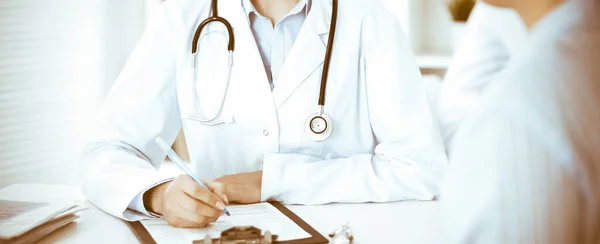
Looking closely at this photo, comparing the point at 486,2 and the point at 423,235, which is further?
the point at 423,235

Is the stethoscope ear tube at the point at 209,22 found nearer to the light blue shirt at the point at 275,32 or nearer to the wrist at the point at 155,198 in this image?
the light blue shirt at the point at 275,32

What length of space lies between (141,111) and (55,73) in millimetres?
699

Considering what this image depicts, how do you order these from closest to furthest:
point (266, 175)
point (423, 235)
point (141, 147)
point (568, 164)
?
point (568, 164)
point (423, 235)
point (266, 175)
point (141, 147)

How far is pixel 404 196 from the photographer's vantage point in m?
1.20

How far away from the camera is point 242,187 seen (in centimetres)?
115

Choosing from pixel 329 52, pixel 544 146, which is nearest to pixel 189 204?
pixel 329 52

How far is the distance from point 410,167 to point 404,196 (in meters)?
0.06

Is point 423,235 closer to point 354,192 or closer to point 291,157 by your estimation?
point 354,192

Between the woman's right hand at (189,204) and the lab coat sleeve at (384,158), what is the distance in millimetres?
177

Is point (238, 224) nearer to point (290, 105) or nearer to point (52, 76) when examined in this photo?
point (290, 105)

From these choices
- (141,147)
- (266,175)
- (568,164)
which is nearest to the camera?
(568,164)

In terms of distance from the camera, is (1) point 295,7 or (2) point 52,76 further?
(2) point 52,76

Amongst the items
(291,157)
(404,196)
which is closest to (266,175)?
(291,157)

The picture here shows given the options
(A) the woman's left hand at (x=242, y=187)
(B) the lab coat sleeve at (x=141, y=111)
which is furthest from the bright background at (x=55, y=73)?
(A) the woman's left hand at (x=242, y=187)
